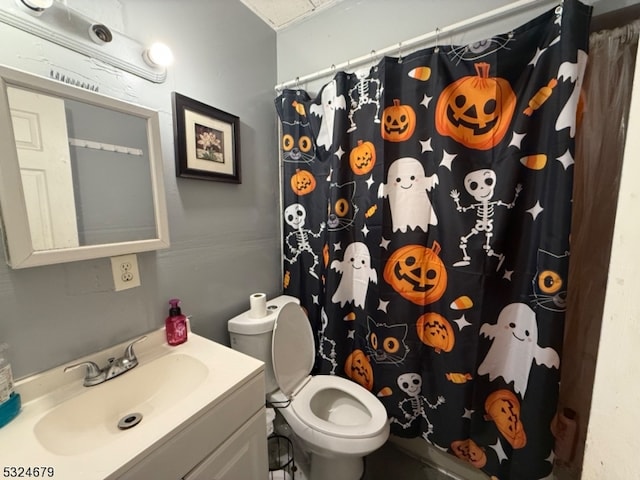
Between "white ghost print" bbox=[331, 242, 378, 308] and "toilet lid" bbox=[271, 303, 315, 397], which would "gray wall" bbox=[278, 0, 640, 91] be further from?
"toilet lid" bbox=[271, 303, 315, 397]

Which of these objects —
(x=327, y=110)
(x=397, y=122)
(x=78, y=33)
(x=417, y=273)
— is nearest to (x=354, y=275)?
(x=417, y=273)

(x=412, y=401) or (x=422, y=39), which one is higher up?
(x=422, y=39)

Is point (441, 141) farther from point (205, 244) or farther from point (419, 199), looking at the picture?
point (205, 244)

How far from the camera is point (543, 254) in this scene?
0.89m

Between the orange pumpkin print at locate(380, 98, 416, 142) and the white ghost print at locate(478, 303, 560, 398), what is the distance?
2.74ft

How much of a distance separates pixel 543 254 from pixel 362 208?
0.70 m

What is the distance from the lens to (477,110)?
0.98m

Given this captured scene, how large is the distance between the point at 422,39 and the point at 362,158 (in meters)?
0.53

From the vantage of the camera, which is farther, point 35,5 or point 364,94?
point 364,94

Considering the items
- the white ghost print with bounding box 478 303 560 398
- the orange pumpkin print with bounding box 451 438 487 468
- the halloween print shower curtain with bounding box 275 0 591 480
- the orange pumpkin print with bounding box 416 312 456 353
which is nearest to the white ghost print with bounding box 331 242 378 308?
the halloween print shower curtain with bounding box 275 0 591 480

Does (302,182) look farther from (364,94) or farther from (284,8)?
(284,8)

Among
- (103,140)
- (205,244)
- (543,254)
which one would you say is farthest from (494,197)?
(103,140)

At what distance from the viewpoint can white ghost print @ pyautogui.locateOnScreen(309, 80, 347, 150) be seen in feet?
4.02

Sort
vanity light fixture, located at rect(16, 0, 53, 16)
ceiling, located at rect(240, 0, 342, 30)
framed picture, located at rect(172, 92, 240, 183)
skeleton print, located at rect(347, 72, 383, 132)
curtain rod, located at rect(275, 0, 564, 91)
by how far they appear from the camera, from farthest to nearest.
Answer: ceiling, located at rect(240, 0, 342, 30)
skeleton print, located at rect(347, 72, 383, 132)
framed picture, located at rect(172, 92, 240, 183)
curtain rod, located at rect(275, 0, 564, 91)
vanity light fixture, located at rect(16, 0, 53, 16)
